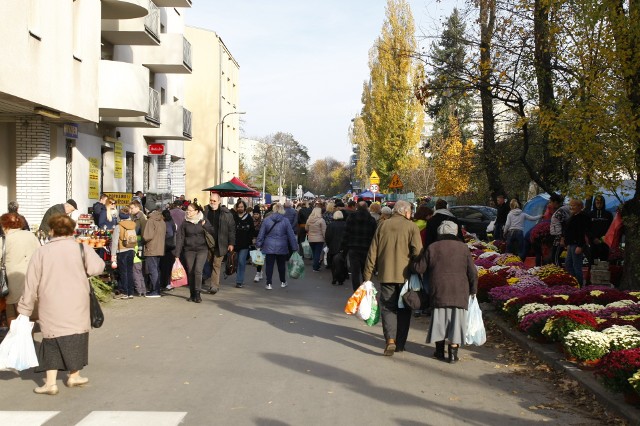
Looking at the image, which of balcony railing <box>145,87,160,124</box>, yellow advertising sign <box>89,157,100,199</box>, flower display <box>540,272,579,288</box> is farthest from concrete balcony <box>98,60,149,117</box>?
flower display <box>540,272,579,288</box>

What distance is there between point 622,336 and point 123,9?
57.6ft

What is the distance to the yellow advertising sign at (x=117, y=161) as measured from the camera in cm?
2483

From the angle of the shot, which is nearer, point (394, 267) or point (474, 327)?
point (474, 327)

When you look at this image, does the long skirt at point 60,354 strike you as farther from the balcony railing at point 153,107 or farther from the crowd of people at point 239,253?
the balcony railing at point 153,107

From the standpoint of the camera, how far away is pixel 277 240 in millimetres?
17062

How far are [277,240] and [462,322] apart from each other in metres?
8.48

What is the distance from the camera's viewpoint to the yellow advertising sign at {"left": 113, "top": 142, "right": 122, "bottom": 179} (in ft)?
81.5

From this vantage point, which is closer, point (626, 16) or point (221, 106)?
point (626, 16)

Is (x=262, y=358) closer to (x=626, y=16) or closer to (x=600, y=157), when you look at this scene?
(x=600, y=157)

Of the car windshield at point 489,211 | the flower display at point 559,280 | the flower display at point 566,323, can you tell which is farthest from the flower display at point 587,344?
the car windshield at point 489,211

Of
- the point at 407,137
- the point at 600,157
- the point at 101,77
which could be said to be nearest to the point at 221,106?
the point at 407,137

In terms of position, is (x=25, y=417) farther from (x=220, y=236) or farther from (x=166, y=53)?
(x=166, y=53)

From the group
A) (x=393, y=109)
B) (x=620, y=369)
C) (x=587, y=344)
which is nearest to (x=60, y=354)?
(x=620, y=369)

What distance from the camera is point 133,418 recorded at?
6.26 m
